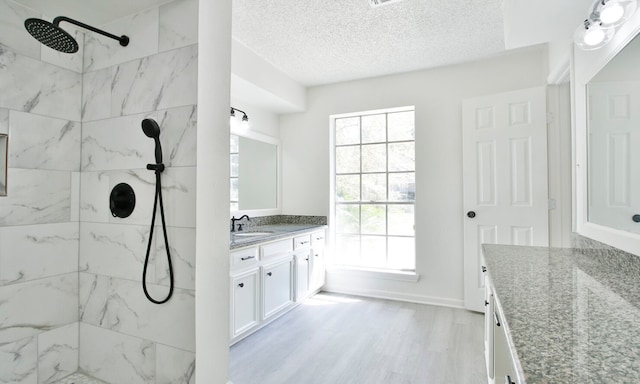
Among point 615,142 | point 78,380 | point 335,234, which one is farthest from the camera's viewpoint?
point 335,234

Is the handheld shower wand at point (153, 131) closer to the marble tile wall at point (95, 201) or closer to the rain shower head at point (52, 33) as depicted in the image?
the marble tile wall at point (95, 201)

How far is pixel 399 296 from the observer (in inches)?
141

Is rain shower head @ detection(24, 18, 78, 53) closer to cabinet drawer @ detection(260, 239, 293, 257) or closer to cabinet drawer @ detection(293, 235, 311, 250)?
cabinet drawer @ detection(260, 239, 293, 257)

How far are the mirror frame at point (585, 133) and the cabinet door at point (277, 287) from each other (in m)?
2.30

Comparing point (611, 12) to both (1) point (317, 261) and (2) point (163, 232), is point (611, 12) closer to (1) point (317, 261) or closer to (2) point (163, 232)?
(2) point (163, 232)

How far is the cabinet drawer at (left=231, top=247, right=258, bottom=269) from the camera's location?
→ 8.04 feet

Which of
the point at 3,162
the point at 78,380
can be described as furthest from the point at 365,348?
the point at 3,162

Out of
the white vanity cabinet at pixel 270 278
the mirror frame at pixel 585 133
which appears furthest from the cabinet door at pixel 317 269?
the mirror frame at pixel 585 133

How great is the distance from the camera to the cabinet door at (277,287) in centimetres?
284

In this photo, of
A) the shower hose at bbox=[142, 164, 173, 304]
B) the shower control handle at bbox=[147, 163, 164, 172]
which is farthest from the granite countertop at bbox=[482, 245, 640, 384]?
the shower control handle at bbox=[147, 163, 164, 172]

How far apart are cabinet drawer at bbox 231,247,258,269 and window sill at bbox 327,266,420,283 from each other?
1.47 metres

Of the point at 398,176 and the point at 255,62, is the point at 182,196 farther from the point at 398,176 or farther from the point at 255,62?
the point at 398,176

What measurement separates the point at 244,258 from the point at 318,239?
1.37m

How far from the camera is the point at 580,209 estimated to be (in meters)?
1.76
